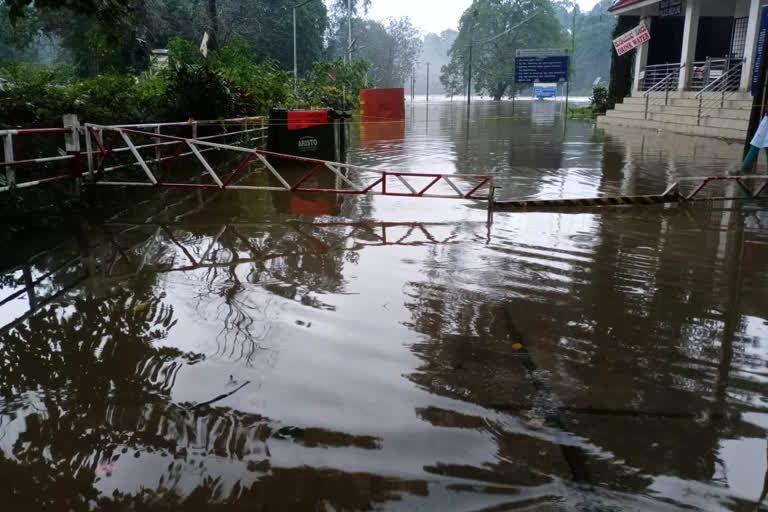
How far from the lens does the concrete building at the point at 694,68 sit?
2273cm

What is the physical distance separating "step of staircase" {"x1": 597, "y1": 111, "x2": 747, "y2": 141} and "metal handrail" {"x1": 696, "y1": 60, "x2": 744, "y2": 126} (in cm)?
64

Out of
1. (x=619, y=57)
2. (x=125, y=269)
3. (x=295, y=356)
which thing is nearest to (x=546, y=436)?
(x=295, y=356)

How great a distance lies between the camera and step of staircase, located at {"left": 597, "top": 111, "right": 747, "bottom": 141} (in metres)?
21.0

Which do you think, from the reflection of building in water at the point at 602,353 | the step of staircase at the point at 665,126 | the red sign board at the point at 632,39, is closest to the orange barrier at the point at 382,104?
the step of staircase at the point at 665,126

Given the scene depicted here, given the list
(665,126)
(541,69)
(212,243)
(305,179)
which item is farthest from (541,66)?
(212,243)

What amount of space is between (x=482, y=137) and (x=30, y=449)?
20.7 meters

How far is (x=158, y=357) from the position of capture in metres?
4.11

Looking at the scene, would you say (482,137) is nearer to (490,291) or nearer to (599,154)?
(599,154)

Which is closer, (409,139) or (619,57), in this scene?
(409,139)

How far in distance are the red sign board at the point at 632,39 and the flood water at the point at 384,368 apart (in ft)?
89.1

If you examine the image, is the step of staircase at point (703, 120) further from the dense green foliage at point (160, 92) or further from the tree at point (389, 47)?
the tree at point (389, 47)

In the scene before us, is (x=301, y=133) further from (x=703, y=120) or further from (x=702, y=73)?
(x=702, y=73)

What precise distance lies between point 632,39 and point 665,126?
28.9 ft

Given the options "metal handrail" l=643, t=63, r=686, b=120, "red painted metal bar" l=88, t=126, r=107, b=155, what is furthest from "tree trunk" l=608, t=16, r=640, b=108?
"red painted metal bar" l=88, t=126, r=107, b=155
